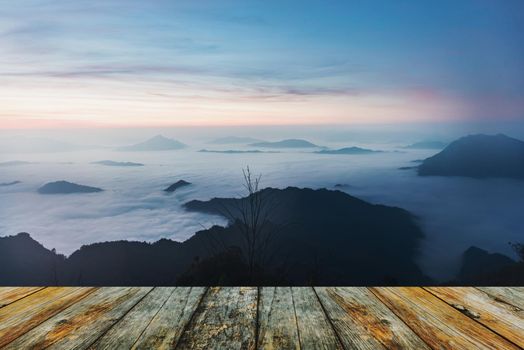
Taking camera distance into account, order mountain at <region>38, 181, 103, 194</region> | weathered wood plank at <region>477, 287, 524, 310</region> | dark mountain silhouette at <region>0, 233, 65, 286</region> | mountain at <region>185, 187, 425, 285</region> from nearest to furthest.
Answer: weathered wood plank at <region>477, 287, 524, 310</region>, mountain at <region>185, 187, 425, 285</region>, dark mountain silhouette at <region>0, 233, 65, 286</region>, mountain at <region>38, 181, 103, 194</region>

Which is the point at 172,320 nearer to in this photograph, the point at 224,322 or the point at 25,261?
the point at 224,322

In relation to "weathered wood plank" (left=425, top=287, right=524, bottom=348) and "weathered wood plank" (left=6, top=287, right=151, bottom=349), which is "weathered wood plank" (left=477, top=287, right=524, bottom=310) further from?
"weathered wood plank" (left=6, top=287, right=151, bottom=349)

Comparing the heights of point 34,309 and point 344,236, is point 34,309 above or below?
above

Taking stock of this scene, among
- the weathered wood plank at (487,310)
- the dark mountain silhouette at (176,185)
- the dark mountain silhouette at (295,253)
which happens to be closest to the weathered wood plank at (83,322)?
the weathered wood plank at (487,310)

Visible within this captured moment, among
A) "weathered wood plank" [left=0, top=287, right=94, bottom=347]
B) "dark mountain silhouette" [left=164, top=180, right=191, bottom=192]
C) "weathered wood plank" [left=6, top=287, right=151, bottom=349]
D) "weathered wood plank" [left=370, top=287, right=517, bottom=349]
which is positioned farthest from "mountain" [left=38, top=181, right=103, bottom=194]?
"weathered wood plank" [left=370, top=287, right=517, bottom=349]

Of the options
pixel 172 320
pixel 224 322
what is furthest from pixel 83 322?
pixel 224 322

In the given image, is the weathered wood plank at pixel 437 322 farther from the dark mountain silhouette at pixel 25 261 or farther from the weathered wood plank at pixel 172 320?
the dark mountain silhouette at pixel 25 261
